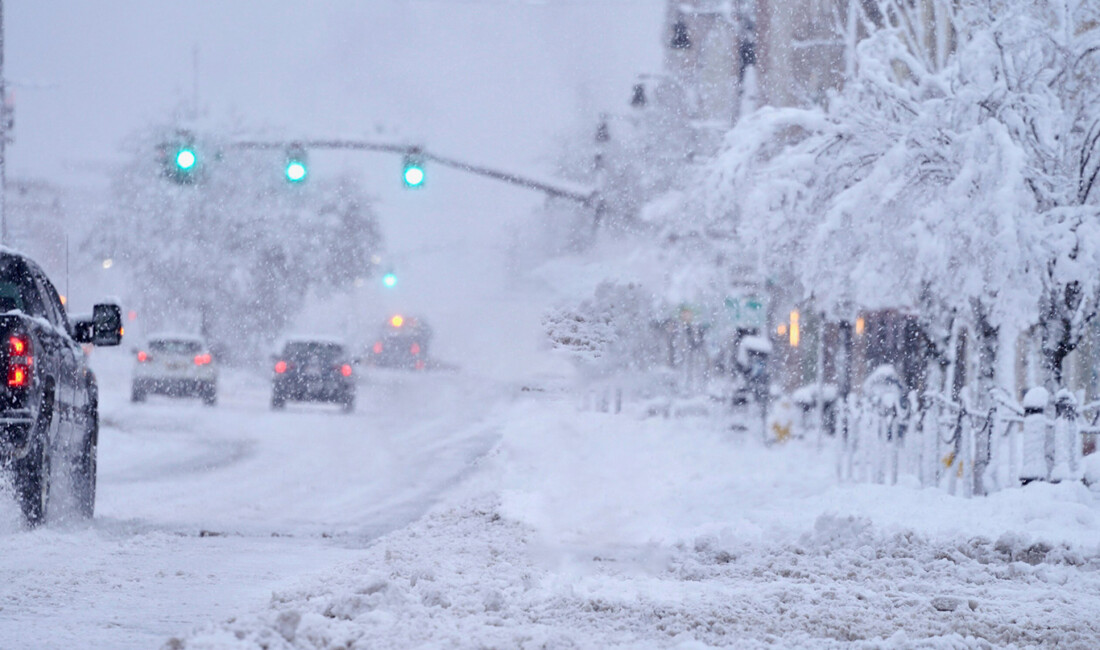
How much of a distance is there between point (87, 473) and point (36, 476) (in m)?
1.73

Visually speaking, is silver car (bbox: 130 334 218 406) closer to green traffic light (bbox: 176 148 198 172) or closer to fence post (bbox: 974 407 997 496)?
green traffic light (bbox: 176 148 198 172)

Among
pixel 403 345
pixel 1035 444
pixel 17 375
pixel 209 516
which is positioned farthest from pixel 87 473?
pixel 403 345

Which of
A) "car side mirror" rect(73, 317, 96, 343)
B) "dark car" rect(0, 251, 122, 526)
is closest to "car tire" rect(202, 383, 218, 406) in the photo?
"dark car" rect(0, 251, 122, 526)

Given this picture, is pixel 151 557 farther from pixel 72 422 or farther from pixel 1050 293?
pixel 1050 293

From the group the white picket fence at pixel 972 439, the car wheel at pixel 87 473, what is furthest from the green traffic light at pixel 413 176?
→ the car wheel at pixel 87 473

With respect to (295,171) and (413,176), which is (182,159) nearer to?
(295,171)

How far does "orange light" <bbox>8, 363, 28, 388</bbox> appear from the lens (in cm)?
950

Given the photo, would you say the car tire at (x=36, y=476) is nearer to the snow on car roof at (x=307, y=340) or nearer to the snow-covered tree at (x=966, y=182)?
the snow-covered tree at (x=966, y=182)

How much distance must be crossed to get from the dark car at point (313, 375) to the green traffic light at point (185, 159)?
8.50 metres

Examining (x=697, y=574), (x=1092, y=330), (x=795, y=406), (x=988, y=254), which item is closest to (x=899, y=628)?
(x=697, y=574)

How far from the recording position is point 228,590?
25.1ft

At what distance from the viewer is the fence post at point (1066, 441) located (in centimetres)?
1329

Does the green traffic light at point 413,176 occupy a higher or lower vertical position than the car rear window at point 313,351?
higher

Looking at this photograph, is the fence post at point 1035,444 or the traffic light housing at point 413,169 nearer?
the fence post at point 1035,444
